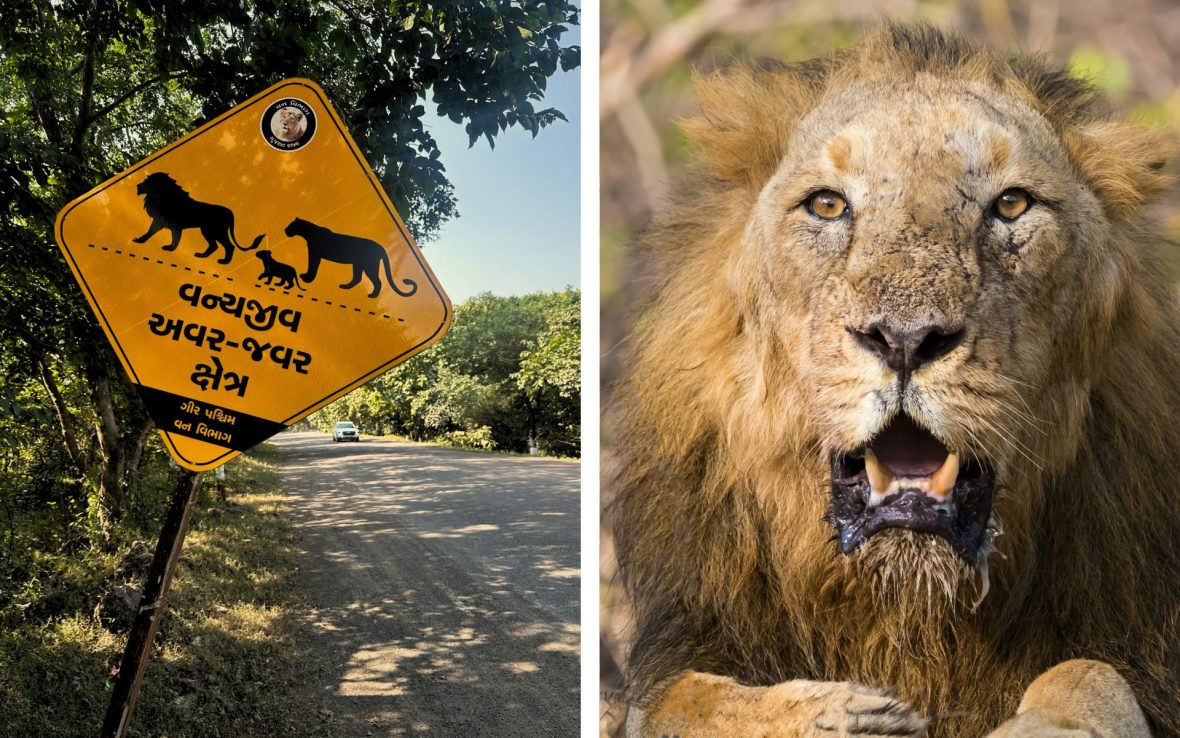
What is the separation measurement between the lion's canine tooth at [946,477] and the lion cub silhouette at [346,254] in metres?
1.40

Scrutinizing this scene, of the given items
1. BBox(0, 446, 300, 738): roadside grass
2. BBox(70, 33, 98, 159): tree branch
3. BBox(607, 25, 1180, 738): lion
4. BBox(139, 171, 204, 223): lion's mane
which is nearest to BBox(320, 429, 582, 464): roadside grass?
BBox(0, 446, 300, 738): roadside grass

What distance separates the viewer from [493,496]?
314cm

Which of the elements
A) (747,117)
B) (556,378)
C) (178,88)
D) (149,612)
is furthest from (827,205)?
(178,88)

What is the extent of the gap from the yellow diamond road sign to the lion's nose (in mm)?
1245

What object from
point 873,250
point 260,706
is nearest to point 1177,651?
point 873,250

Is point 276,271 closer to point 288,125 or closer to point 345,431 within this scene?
point 288,125

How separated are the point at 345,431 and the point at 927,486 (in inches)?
84.5

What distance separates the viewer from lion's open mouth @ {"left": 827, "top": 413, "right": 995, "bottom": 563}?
127 centimetres

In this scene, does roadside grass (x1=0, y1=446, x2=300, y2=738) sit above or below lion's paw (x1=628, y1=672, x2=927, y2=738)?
below

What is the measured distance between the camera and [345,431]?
288 cm

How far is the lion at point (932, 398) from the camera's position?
4.11 feet

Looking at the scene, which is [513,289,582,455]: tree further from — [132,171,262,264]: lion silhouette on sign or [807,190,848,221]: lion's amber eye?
[807,190,848,221]: lion's amber eye

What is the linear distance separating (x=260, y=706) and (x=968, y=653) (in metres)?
2.31

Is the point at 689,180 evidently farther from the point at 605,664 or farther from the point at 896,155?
the point at 605,664
